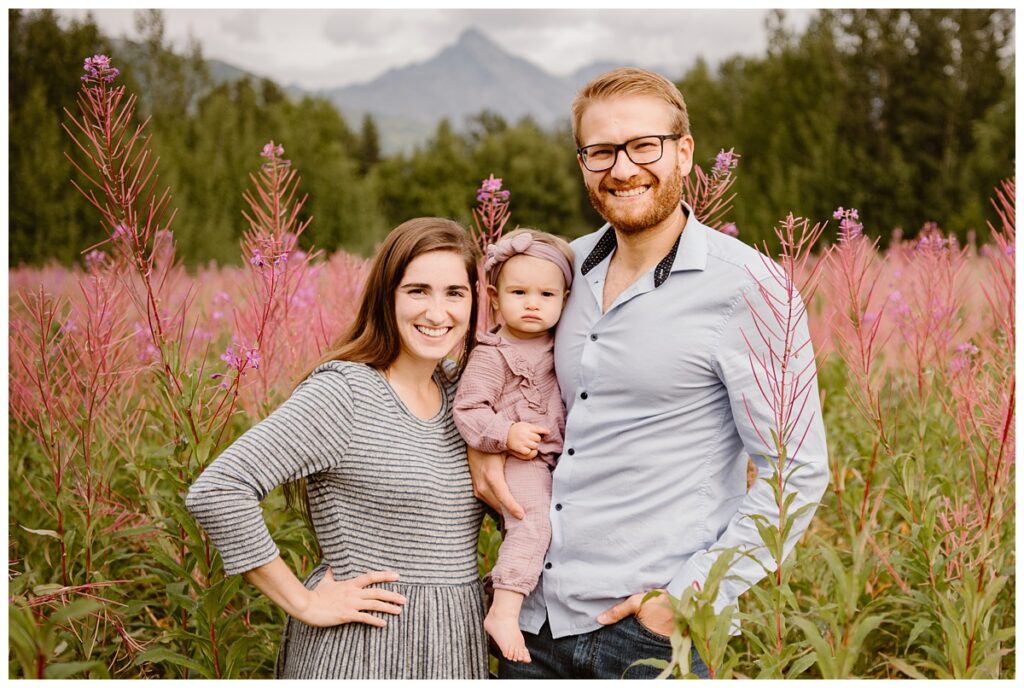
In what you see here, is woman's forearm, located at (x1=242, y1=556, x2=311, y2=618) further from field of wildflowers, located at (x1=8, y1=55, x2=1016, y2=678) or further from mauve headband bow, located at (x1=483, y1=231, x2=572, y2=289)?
mauve headband bow, located at (x1=483, y1=231, x2=572, y2=289)

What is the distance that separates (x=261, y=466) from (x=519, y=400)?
0.77 m

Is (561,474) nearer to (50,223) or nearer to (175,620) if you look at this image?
(175,620)

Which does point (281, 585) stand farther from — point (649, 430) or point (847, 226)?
point (847, 226)

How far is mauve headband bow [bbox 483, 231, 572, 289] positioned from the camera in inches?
101

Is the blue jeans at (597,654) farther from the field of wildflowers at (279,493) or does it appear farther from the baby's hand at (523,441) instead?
the baby's hand at (523,441)

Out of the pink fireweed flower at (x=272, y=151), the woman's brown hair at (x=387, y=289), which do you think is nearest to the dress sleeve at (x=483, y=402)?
the woman's brown hair at (x=387, y=289)

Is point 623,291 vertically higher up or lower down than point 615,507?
higher up

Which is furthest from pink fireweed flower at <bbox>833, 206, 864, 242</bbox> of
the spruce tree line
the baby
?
the spruce tree line

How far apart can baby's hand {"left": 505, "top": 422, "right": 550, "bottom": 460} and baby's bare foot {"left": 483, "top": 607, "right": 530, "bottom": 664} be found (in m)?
0.44

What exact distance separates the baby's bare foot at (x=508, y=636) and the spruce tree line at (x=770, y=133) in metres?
11.5

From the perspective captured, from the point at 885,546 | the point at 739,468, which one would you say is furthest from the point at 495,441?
→ the point at 885,546

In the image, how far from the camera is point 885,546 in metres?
3.58

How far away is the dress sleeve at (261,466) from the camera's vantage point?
81.4 inches

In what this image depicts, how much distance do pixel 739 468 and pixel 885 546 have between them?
1540 millimetres
